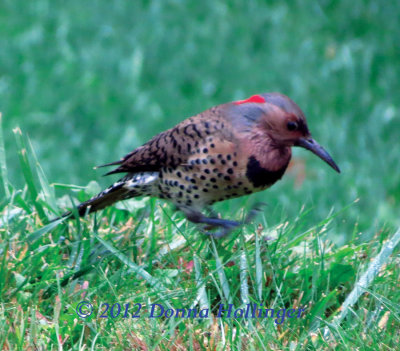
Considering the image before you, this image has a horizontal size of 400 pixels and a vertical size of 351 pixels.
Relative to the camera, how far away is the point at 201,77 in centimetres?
845

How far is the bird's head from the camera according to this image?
4188mm

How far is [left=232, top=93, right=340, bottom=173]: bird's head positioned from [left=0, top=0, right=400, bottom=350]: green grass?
1.23 ft

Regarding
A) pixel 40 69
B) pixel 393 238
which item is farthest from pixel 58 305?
pixel 40 69

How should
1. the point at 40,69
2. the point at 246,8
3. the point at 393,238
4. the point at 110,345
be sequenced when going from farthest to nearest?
1. the point at 246,8
2. the point at 40,69
3. the point at 393,238
4. the point at 110,345

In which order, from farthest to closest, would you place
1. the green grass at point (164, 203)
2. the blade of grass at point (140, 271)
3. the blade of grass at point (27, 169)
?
1. the blade of grass at point (27, 169)
2. the blade of grass at point (140, 271)
3. the green grass at point (164, 203)

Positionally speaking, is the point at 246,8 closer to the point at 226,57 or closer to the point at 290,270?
the point at 226,57

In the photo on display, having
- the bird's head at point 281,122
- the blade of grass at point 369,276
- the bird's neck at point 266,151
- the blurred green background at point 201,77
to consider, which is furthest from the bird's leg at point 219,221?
the blurred green background at point 201,77

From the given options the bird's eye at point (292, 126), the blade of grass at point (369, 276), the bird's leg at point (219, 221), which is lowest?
the blade of grass at point (369, 276)

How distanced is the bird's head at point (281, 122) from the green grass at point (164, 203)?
14.7 inches

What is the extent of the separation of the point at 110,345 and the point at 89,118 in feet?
15.7

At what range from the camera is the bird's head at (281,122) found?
13.7 feet

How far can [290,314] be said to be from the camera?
3670 mm

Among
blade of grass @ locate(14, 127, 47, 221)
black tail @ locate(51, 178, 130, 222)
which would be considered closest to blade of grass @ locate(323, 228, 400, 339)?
black tail @ locate(51, 178, 130, 222)

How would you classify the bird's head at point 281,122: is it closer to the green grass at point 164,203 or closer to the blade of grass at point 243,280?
the green grass at point 164,203
